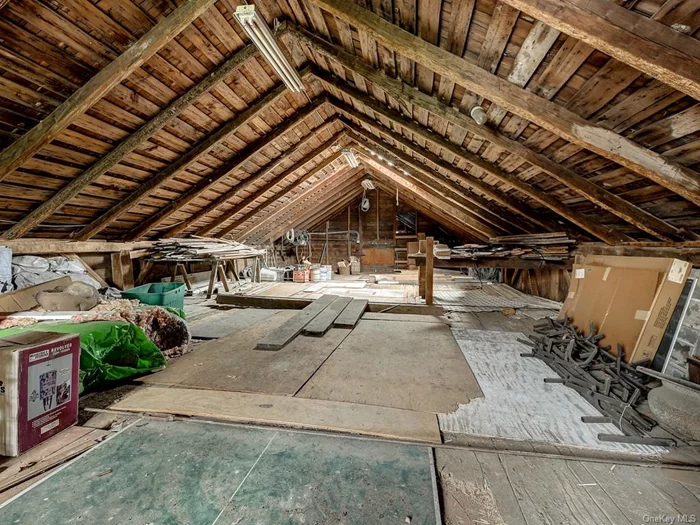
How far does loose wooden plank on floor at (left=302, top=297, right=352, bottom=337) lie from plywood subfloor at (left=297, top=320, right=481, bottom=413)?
0.39m

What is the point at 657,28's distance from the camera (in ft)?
4.72

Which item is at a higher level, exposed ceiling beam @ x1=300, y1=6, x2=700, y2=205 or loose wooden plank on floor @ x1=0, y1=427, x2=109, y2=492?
exposed ceiling beam @ x1=300, y1=6, x2=700, y2=205

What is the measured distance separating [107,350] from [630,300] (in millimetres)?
4710

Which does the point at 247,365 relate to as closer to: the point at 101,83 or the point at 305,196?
the point at 101,83

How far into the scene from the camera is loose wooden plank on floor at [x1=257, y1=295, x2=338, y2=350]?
3195mm

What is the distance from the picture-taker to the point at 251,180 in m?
6.21

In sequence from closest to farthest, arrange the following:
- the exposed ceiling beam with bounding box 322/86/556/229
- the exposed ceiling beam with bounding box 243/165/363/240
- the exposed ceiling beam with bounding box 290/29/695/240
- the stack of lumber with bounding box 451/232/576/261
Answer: the exposed ceiling beam with bounding box 290/29/695/240 → the exposed ceiling beam with bounding box 322/86/556/229 → the stack of lumber with bounding box 451/232/576/261 → the exposed ceiling beam with bounding box 243/165/363/240

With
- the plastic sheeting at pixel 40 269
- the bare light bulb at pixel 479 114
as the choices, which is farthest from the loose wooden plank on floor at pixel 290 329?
the plastic sheeting at pixel 40 269

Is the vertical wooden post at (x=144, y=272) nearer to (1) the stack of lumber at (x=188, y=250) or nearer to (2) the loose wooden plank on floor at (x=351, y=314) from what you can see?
(1) the stack of lumber at (x=188, y=250)

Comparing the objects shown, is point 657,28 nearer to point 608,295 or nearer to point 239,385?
point 608,295

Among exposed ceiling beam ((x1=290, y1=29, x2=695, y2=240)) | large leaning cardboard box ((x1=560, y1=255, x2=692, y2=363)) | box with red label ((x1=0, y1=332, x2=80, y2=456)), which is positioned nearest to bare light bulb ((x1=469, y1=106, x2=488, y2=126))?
exposed ceiling beam ((x1=290, y1=29, x2=695, y2=240))

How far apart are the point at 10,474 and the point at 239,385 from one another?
1205 mm

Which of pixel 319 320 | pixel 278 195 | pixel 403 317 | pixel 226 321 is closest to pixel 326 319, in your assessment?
pixel 319 320

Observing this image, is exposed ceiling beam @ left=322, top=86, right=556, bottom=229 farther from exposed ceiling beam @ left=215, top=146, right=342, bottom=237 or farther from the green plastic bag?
the green plastic bag
